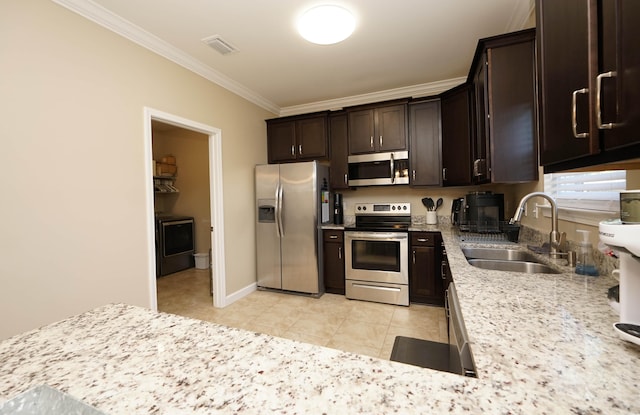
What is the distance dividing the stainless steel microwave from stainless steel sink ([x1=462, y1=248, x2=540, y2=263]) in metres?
1.51

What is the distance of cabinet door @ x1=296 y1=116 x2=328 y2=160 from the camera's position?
3.77 metres

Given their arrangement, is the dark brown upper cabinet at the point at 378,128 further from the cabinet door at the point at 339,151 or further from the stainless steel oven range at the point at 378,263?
the stainless steel oven range at the point at 378,263

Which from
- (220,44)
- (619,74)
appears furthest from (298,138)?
(619,74)

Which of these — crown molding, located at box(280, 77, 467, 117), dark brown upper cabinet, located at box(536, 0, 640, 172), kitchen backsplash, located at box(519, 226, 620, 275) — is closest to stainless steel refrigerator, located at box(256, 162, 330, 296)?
crown molding, located at box(280, 77, 467, 117)

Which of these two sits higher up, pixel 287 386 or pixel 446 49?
pixel 446 49

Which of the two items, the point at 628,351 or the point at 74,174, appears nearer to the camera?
the point at 628,351

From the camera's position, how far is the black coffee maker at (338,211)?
→ 381 centimetres

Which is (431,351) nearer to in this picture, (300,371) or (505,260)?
(505,260)

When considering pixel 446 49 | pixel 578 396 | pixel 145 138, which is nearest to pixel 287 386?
pixel 578 396

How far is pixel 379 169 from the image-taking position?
3.64 m

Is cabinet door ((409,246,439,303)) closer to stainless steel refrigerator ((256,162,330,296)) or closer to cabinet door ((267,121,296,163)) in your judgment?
stainless steel refrigerator ((256,162,330,296))

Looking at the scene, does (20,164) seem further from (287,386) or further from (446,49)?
(446,49)

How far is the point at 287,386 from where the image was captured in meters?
0.52

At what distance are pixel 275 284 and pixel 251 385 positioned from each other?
10.6ft
